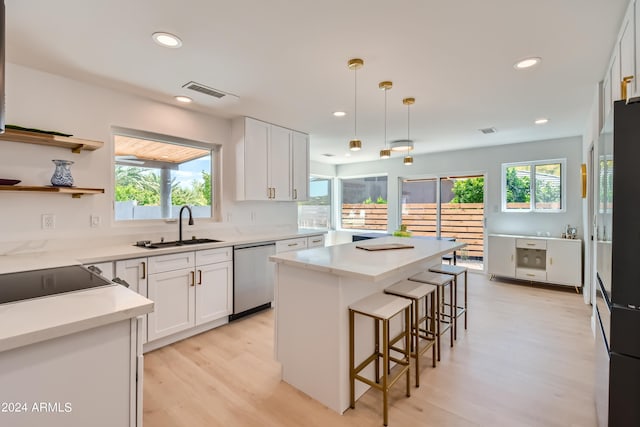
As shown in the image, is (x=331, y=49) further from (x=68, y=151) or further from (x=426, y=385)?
(x=426, y=385)

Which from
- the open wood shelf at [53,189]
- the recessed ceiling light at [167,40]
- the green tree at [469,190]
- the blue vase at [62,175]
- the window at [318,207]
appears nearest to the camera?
the recessed ceiling light at [167,40]

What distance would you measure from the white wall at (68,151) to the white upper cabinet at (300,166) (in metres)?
1.50

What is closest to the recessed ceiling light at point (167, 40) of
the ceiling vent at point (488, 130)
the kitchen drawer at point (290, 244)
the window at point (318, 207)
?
the kitchen drawer at point (290, 244)

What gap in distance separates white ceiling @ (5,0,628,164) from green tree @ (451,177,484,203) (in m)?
2.33

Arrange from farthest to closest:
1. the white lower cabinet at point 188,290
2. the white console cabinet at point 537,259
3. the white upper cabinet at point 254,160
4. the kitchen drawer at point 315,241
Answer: the white console cabinet at point 537,259 → the kitchen drawer at point 315,241 → the white upper cabinet at point 254,160 → the white lower cabinet at point 188,290

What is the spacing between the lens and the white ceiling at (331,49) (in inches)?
68.1

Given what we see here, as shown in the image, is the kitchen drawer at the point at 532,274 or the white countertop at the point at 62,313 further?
the kitchen drawer at the point at 532,274

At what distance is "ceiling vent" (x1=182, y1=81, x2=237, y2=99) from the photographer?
2.76 meters

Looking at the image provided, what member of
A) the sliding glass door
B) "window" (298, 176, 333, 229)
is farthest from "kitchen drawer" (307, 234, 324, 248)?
"window" (298, 176, 333, 229)

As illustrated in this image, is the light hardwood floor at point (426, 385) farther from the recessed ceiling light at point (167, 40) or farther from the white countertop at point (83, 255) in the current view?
the recessed ceiling light at point (167, 40)

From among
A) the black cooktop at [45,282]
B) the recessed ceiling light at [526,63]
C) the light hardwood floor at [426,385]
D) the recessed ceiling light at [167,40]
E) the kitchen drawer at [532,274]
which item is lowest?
the light hardwood floor at [426,385]

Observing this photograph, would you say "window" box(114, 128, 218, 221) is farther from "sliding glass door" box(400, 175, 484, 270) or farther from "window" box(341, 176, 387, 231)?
"window" box(341, 176, 387, 231)

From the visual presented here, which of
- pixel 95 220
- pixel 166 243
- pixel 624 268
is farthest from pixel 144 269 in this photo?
pixel 624 268

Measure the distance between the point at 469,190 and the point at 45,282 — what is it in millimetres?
6151
